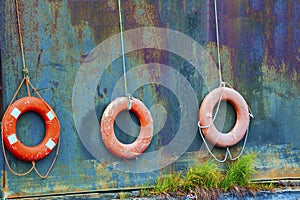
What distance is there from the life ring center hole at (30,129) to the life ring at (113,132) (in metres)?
0.58

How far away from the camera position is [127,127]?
5.79 m

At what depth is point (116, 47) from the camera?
5.80 m

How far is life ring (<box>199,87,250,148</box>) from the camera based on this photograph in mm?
6008

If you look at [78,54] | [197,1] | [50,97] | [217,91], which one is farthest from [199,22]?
[50,97]

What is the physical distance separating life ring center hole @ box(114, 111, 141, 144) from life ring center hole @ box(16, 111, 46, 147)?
2.45 ft

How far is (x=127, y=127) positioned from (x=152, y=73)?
0.62 metres

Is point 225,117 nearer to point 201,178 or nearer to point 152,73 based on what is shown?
point 201,178

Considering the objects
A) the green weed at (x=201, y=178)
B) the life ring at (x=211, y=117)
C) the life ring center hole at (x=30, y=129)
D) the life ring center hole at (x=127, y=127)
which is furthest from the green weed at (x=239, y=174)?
the life ring center hole at (x=30, y=129)

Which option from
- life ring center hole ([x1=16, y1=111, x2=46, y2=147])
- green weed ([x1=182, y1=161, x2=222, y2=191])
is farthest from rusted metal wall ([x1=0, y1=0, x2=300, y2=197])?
green weed ([x1=182, y1=161, x2=222, y2=191])

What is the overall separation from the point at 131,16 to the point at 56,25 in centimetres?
77

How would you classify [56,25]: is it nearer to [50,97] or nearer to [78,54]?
[78,54]

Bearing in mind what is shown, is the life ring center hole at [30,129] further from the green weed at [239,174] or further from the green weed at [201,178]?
the green weed at [239,174]

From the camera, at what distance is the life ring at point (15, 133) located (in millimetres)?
5230

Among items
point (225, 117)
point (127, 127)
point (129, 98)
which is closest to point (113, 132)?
point (127, 127)
